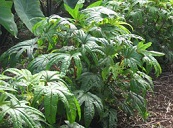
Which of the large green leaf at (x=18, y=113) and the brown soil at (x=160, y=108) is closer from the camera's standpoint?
the large green leaf at (x=18, y=113)

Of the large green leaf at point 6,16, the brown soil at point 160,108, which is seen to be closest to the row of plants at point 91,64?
the brown soil at point 160,108

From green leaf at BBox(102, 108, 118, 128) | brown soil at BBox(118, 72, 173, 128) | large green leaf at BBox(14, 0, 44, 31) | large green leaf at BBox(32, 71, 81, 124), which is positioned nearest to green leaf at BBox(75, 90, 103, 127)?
green leaf at BBox(102, 108, 118, 128)

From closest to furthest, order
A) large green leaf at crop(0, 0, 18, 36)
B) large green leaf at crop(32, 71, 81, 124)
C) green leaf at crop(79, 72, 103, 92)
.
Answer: large green leaf at crop(32, 71, 81, 124) < green leaf at crop(79, 72, 103, 92) < large green leaf at crop(0, 0, 18, 36)

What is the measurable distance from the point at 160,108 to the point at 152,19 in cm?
84

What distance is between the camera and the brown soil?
2910 mm

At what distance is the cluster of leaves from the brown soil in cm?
24

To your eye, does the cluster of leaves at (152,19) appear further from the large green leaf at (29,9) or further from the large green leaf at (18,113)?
the large green leaf at (18,113)

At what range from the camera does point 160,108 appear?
322 cm

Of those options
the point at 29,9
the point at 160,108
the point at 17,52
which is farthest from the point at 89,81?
the point at 29,9

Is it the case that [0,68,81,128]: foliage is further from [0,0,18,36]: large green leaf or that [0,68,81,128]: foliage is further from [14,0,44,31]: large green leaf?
[14,0,44,31]: large green leaf

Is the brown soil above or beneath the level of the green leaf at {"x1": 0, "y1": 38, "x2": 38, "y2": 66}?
beneath

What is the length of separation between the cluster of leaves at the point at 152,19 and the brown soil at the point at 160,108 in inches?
9.5

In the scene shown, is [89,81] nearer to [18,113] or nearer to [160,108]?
[18,113]

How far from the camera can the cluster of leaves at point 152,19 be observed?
339 cm
